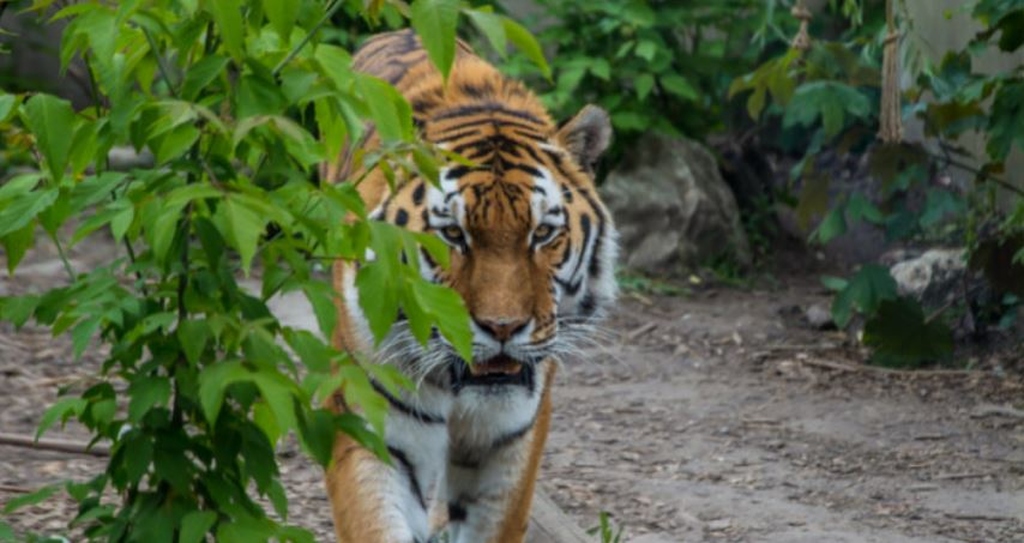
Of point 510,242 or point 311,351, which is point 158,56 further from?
point 510,242

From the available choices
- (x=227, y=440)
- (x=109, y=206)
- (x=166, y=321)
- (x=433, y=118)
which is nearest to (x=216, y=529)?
(x=227, y=440)

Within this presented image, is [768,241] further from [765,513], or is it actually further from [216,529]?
[216,529]

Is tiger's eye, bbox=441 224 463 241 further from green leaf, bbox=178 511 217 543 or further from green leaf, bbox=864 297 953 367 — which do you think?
green leaf, bbox=864 297 953 367

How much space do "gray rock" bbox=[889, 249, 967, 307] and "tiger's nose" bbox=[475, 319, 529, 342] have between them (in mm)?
3860

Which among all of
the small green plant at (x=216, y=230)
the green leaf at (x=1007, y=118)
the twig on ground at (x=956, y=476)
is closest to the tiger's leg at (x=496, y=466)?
the small green plant at (x=216, y=230)

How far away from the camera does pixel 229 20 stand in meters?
2.42

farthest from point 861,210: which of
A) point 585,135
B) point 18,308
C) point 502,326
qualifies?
point 18,308

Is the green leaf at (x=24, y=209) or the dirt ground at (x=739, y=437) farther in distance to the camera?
the dirt ground at (x=739, y=437)

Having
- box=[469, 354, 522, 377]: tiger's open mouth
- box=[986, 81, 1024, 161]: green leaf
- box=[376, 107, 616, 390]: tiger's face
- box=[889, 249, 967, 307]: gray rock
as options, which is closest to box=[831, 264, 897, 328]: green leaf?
box=[889, 249, 967, 307]: gray rock

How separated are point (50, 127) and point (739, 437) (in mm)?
3868

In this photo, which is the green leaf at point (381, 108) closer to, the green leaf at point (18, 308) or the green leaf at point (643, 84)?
the green leaf at point (18, 308)

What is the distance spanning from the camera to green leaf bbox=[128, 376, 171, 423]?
279cm

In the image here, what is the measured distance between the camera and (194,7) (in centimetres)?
256

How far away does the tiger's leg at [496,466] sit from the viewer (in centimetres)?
410
